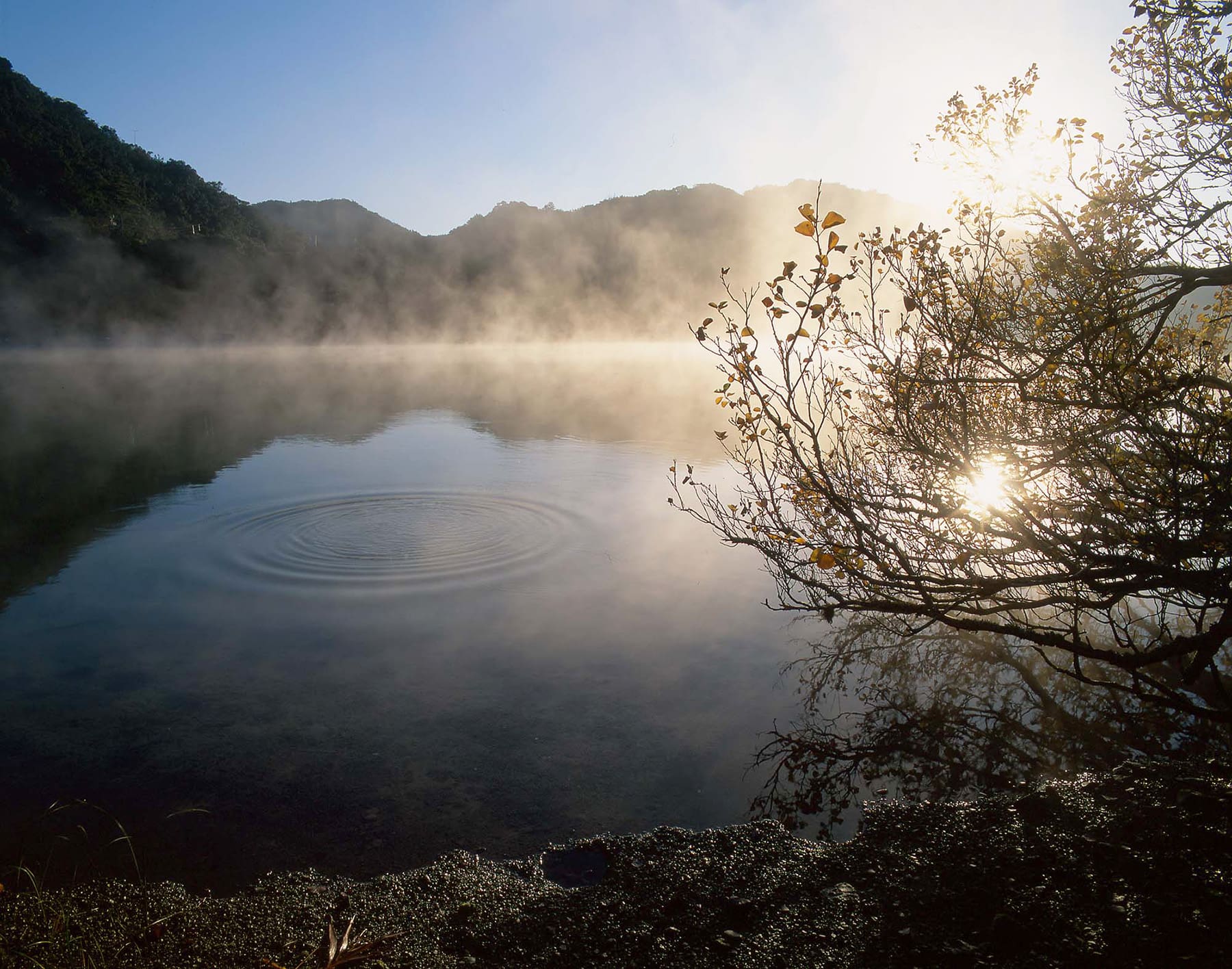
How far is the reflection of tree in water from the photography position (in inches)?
176

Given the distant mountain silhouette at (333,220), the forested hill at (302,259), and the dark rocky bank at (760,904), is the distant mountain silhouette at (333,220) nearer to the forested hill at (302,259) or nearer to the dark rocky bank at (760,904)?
the forested hill at (302,259)

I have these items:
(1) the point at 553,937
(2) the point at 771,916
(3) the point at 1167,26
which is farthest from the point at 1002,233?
(1) the point at 553,937

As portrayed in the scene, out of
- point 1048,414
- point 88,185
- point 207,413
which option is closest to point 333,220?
point 88,185

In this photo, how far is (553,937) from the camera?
3.04 meters

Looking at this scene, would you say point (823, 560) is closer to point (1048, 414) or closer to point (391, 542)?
point (1048, 414)

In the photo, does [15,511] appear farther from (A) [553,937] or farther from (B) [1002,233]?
(B) [1002,233]

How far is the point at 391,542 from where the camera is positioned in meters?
9.28

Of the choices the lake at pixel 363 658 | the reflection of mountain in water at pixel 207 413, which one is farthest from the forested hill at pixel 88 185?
the lake at pixel 363 658

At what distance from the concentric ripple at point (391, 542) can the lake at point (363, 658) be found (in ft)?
0.16

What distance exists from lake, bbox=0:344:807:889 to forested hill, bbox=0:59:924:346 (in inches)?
1886

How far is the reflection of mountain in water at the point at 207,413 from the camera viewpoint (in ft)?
37.2

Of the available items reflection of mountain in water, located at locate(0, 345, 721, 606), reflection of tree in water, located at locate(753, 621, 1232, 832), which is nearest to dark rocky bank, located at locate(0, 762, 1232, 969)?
reflection of tree in water, located at locate(753, 621, 1232, 832)

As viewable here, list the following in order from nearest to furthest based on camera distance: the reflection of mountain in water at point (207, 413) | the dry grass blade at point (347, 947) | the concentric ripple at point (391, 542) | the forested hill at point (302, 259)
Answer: the dry grass blade at point (347, 947)
the concentric ripple at point (391, 542)
the reflection of mountain in water at point (207, 413)
the forested hill at point (302, 259)

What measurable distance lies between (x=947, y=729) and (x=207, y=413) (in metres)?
22.0
